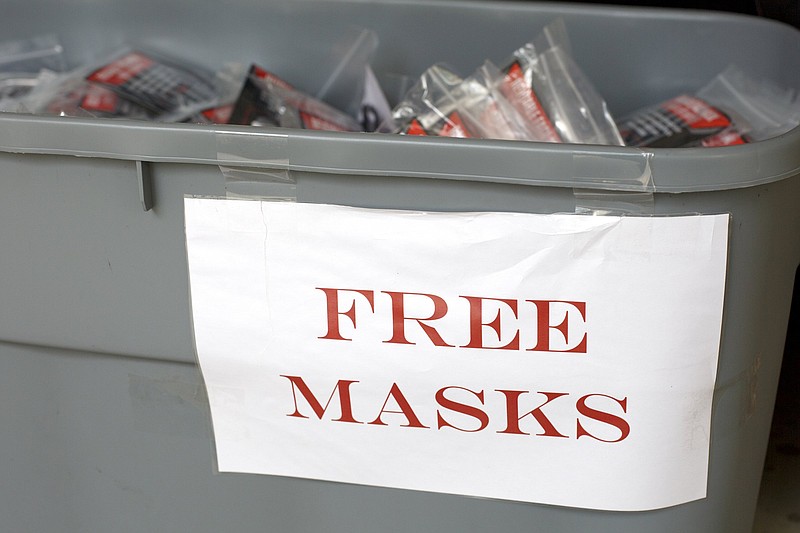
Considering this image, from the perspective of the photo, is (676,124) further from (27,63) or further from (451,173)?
(27,63)

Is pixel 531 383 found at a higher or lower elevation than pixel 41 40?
lower

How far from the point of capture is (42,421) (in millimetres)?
892

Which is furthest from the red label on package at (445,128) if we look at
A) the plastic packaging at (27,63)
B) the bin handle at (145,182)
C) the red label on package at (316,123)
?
the plastic packaging at (27,63)

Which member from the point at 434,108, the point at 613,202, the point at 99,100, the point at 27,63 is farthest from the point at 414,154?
the point at 27,63

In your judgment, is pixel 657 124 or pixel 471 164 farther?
pixel 657 124

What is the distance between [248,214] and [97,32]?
1.84 feet

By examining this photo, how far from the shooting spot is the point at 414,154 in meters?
0.70

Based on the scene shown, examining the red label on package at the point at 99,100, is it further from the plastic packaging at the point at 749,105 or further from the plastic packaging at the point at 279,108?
the plastic packaging at the point at 749,105

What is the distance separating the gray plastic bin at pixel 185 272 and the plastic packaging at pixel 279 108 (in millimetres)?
174

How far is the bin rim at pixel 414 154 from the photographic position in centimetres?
68

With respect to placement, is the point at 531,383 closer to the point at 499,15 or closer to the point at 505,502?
the point at 505,502

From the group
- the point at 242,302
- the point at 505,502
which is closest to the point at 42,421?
the point at 242,302

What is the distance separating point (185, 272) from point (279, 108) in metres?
0.30

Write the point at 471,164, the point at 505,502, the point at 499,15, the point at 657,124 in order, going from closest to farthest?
1. the point at 471,164
2. the point at 505,502
3. the point at 657,124
4. the point at 499,15
